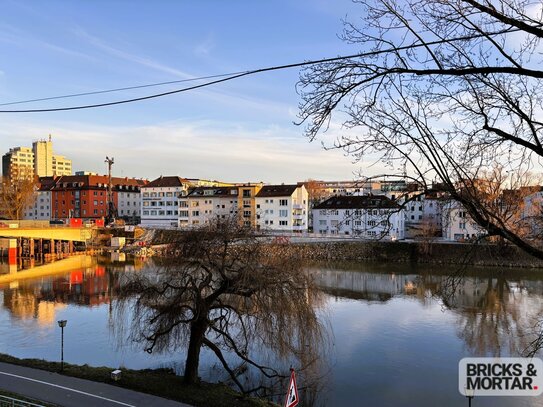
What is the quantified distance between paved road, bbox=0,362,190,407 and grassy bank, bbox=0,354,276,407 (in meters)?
0.34

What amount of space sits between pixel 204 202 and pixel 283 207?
52.0ft

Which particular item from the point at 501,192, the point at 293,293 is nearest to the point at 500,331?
the point at 293,293

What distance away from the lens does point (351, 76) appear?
429cm

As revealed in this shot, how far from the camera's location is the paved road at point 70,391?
40.6 ft

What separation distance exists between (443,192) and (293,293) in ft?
Answer: 34.8

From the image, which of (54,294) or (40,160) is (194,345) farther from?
(40,160)

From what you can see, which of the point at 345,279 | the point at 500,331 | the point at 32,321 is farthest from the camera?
the point at 345,279

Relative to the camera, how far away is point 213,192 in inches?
3238

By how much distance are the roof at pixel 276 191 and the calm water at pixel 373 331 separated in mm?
36312

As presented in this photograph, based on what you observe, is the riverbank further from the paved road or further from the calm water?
the paved road

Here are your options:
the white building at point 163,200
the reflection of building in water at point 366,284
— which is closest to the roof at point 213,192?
the white building at point 163,200

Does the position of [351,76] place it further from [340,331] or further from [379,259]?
[379,259]

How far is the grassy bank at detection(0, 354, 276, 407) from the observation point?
1305 centimetres

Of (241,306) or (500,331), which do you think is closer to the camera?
(241,306)
